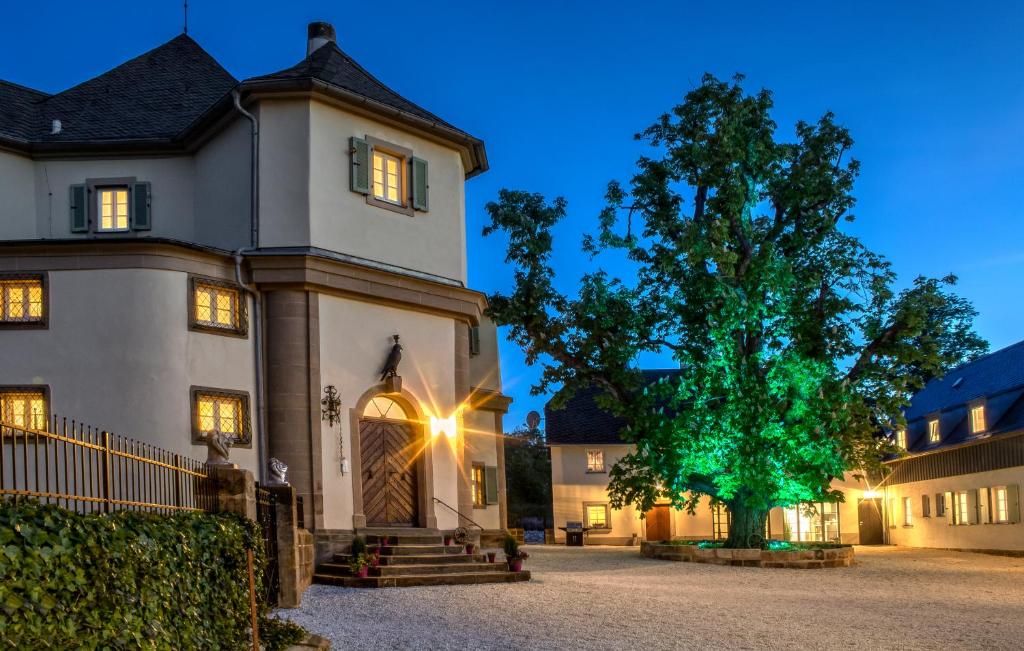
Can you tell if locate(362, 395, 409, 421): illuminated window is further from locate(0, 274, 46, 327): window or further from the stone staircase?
locate(0, 274, 46, 327): window

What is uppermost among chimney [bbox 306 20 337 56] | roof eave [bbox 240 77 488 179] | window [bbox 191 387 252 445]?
chimney [bbox 306 20 337 56]

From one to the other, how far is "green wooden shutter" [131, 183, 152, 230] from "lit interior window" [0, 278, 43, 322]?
4118mm

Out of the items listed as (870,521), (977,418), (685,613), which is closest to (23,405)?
(685,613)

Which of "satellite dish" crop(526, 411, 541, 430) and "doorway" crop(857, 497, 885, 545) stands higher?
"satellite dish" crop(526, 411, 541, 430)

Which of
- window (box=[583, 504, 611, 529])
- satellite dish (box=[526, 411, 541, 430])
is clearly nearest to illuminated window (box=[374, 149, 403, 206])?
window (box=[583, 504, 611, 529])

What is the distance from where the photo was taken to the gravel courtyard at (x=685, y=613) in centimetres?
1259

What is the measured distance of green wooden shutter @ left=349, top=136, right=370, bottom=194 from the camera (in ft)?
74.2

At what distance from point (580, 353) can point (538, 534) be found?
27058 mm

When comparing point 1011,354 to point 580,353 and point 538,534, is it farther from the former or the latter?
point 538,534

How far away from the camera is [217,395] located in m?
20.6

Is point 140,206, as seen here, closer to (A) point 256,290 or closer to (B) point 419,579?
(A) point 256,290

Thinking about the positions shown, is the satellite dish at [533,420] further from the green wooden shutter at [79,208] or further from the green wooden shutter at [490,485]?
the green wooden shutter at [79,208]

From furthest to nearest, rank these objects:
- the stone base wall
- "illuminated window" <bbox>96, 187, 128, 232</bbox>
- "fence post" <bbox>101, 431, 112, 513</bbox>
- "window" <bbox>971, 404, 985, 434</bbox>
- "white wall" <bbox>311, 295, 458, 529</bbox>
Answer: "window" <bbox>971, 404, 985, 434</bbox> < the stone base wall < "illuminated window" <bbox>96, 187, 128, 232</bbox> < "white wall" <bbox>311, 295, 458, 529</bbox> < "fence post" <bbox>101, 431, 112, 513</bbox>

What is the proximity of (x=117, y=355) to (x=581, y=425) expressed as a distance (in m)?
28.6
